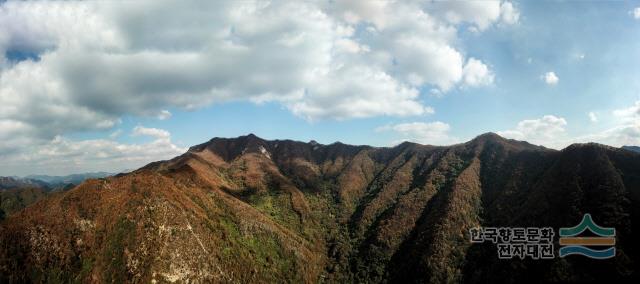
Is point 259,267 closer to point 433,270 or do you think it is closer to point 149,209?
point 149,209

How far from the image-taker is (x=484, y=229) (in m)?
154

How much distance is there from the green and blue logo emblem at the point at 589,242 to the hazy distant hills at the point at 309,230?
7.15 ft

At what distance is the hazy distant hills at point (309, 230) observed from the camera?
94.2 m

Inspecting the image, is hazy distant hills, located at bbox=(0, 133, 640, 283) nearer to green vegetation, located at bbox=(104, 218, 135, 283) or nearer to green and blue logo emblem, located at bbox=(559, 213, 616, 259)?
green vegetation, located at bbox=(104, 218, 135, 283)

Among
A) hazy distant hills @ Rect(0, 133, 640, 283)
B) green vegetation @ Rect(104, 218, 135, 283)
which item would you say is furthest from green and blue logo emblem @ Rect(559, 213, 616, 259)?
green vegetation @ Rect(104, 218, 135, 283)

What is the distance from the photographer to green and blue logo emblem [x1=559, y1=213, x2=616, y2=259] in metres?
107

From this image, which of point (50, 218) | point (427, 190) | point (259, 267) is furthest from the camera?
point (427, 190)

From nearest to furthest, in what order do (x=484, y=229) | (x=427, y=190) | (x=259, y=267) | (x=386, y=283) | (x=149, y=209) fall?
(x=149, y=209) < (x=259, y=267) < (x=386, y=283) < (x=484, y=229) < (x=427, y=190)

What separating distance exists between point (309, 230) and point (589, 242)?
116 metres

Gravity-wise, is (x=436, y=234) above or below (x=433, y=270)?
above

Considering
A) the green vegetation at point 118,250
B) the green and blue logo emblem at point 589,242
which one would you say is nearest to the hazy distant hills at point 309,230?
the green vegetation at point 118,250

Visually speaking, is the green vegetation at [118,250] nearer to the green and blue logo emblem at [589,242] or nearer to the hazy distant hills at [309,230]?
the hazy distant hills at [309,230]

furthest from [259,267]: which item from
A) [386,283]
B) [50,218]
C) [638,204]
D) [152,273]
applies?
→ [638,204]

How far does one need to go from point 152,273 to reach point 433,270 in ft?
323
